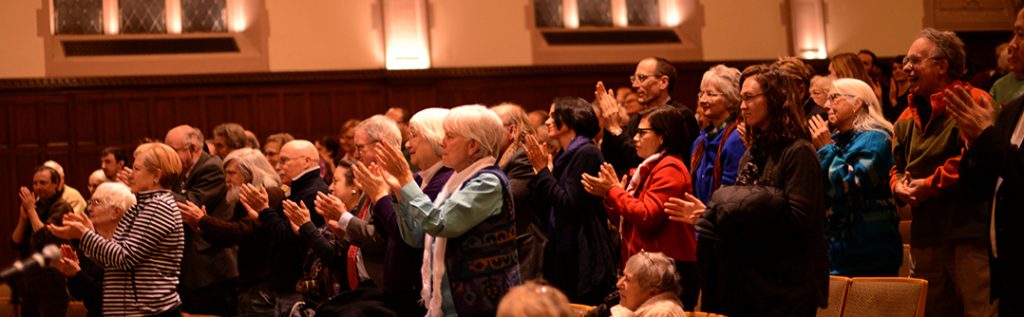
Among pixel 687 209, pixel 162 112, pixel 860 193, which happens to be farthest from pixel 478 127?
pixel 162 112

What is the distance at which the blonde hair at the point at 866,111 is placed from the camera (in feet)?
16.1

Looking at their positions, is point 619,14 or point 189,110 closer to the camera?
point 189,110

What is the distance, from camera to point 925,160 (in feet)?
14.8

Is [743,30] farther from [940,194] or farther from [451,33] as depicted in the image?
[940,194]

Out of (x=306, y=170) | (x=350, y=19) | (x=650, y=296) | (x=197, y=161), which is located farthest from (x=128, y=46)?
(x=650, y=296)

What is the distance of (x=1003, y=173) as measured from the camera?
327cm

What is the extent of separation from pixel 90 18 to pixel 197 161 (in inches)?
207

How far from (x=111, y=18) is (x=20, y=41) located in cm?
87

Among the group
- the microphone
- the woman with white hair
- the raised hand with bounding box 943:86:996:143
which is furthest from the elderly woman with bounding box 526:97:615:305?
the microphone

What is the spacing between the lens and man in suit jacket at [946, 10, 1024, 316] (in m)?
3.26

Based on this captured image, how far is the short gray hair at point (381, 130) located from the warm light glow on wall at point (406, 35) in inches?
255

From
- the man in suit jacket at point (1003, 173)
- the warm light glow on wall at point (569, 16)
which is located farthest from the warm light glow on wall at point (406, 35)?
the man in suit jacket at point (1003, 173)

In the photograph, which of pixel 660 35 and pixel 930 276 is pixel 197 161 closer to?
pixel 930 276

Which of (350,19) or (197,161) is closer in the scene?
(197,161)
